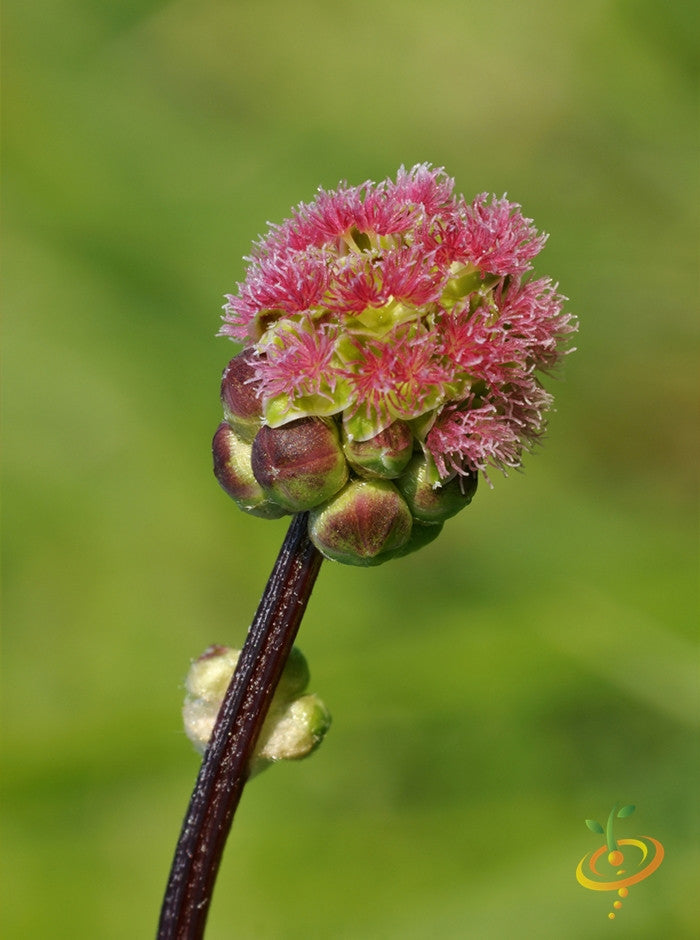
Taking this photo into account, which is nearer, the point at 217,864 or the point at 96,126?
the point at 217,864

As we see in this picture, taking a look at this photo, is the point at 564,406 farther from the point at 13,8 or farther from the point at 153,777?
the point at 13,8

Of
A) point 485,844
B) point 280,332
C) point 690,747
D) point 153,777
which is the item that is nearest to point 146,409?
point 153,777

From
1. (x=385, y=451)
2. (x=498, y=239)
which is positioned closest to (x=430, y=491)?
(x=385, y=451)

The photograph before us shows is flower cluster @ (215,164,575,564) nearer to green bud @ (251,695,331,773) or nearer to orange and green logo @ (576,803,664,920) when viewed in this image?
green bud @ (251,695,331,773)

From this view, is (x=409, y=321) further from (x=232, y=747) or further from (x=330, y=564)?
(x=330, y=564)

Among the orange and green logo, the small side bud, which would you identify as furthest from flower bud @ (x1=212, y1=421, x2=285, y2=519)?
the orange and green logo

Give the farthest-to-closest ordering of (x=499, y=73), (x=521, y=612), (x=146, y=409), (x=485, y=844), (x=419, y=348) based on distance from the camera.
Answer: (x=499, y=73), (x=146, y=409), (x=521, y=612), (x=485, y=844), (x=419, y=348)
